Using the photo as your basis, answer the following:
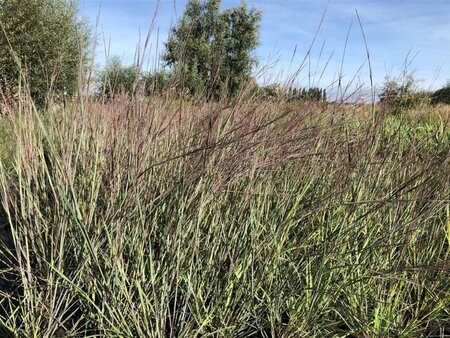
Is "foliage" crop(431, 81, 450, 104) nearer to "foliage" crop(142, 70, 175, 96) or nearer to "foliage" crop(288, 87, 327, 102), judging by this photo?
"foliage" crop(288, 87, 327, 102)

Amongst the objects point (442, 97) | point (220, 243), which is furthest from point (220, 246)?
point (442, 97)

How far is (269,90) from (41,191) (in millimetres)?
1426

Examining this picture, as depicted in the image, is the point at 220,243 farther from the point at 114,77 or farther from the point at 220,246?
the point at 114,77

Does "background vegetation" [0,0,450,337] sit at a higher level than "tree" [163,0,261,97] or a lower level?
lower

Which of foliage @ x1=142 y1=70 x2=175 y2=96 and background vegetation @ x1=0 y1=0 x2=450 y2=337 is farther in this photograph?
foliage @ x1=142 y1=70 x2=175 y2=96

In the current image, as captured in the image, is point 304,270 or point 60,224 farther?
point 304,270

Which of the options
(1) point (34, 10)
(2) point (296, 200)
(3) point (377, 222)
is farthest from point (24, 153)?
(1) point (34, 10)

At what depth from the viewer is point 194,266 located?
4.55ft

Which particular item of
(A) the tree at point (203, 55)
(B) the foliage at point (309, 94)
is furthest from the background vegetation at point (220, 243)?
(B) the foliage at point (309, 94)

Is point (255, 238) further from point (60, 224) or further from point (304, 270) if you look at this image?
point (60, 224)

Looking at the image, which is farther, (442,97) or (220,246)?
(442,97)

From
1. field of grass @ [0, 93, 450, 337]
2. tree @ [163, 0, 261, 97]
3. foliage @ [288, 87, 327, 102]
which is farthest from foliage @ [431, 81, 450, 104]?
field of grass @ [0, 93, 450, 337]

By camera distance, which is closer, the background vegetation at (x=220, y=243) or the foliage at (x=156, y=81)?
the background vegetation at (x=220, y=243)

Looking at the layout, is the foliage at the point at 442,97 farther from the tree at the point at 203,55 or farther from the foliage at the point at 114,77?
the foliage at the point at 114,77
